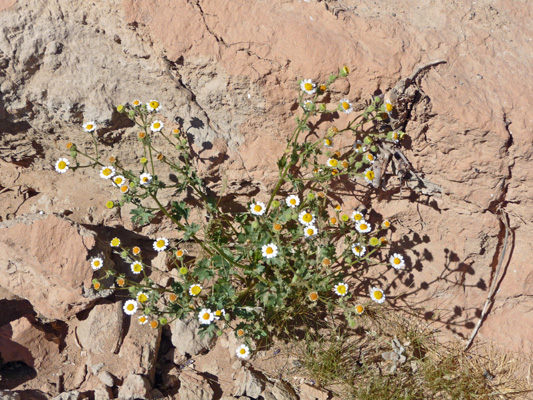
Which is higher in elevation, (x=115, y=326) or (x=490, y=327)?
(x=490, y=327)

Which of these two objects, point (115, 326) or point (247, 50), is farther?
point (115, 326)

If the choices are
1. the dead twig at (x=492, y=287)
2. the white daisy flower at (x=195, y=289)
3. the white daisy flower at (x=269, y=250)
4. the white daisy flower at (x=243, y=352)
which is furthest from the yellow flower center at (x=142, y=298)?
the dead twig at (x=492, y=287)

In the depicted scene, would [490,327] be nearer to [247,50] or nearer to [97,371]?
→ [247,50]

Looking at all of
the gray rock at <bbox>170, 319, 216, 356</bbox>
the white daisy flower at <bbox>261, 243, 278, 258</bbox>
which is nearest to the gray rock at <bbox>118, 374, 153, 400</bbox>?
the gray rock at <bbox>170, 319, 216, 356</bbox>

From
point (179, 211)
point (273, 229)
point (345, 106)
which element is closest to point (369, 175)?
point (345, 106)

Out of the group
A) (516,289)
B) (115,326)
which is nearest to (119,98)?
(115,326)

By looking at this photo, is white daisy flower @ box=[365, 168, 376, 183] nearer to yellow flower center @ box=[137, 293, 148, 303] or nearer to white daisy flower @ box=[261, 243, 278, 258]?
white daisy flower @ box=[261, 243, 278, 258]

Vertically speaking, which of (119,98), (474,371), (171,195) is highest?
(119,98)
